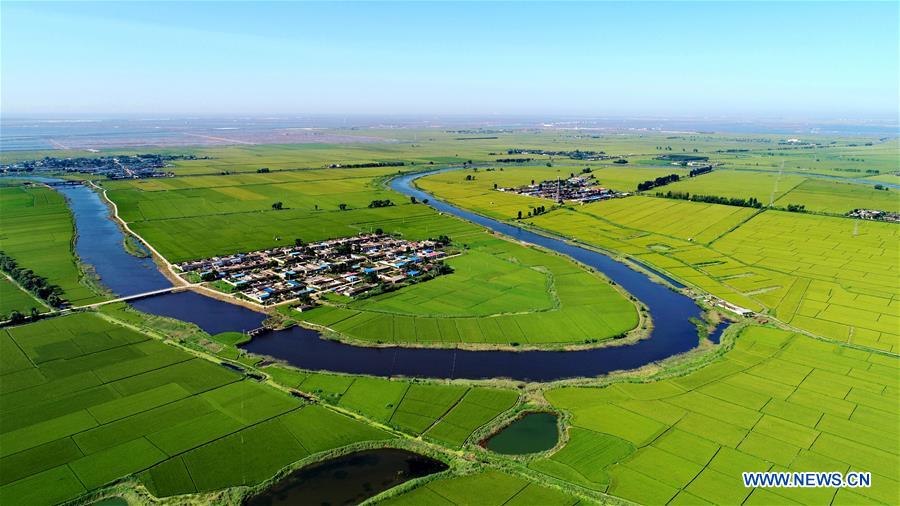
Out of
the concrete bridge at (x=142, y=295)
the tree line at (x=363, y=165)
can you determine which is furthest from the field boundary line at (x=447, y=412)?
the tree line at (x=363, y=165)

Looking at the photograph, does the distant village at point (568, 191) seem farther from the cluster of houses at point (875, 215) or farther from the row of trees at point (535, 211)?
the cluster of houses at point (875, 215)

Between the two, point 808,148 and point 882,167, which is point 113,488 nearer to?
point 882,167

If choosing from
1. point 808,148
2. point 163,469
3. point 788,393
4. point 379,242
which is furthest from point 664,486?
point 808,148

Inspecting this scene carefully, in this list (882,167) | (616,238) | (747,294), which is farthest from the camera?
(882,167)

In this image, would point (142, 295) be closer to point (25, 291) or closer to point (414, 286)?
point (25, 291)

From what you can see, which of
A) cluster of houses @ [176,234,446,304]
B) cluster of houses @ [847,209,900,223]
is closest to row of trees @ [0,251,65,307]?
cluster of houses @ [176,234,446,304]

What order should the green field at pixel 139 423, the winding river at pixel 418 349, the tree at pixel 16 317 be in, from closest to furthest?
the green field at pixel 139 423, the winding river at pixel 418 349, the tree at pixel 16 317

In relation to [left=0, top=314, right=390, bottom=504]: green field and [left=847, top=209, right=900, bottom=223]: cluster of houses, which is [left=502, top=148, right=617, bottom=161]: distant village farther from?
[left=0, top=314, right=390, bottom=504]: green field
